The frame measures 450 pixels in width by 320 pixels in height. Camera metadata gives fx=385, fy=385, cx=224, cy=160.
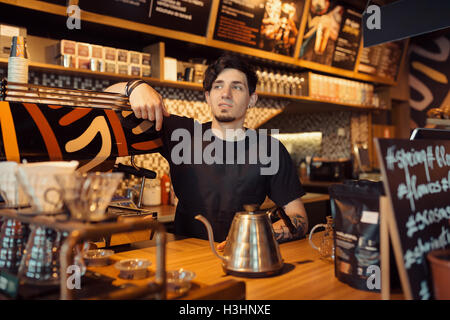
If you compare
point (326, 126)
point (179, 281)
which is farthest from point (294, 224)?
point (326, 126)

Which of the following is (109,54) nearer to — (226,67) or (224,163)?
(226,67)

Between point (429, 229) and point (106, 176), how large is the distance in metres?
0.76

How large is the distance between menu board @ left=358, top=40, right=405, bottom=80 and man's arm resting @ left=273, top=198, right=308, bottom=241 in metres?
3.34

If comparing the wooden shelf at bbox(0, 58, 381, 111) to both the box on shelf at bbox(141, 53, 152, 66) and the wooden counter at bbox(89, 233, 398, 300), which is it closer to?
the box on shelf at bbox(141, 53, 152, 66)

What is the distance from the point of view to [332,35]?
4250 mm

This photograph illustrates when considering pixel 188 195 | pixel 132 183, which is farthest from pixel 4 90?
pixel 132 183

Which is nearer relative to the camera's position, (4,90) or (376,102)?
(4,90)

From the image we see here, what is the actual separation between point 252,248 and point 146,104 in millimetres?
770

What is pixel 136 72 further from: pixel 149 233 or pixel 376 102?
pixel 376 102

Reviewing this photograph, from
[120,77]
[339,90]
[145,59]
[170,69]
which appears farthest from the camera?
[339,90]

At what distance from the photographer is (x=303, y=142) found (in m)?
5.57

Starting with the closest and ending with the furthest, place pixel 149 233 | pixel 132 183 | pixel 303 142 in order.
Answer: pixel 149 233
pixel 132 183
pixel 303 142

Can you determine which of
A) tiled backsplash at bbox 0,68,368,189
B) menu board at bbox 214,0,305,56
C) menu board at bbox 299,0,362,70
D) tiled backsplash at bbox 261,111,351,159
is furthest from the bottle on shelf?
tiled backsplash at bbox 261,111,351,159

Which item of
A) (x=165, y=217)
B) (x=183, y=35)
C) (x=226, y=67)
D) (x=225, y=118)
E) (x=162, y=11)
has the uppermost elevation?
(x=162, y=11)
